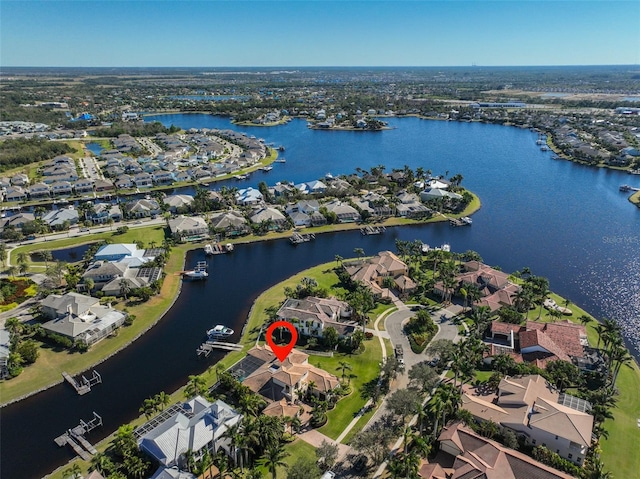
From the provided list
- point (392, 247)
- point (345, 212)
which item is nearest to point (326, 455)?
point (392, 247)

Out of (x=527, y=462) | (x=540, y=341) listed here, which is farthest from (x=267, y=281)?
(x=527, y=462)

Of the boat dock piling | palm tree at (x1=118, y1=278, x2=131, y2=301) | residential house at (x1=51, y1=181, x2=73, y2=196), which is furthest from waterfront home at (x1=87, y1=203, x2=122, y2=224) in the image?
the boat dock piling


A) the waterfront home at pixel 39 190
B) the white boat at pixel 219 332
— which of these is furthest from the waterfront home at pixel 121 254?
the waterfront home at pixel 39 190

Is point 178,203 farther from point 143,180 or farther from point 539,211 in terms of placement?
point 539,211

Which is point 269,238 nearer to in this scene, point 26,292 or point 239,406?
point 26,292

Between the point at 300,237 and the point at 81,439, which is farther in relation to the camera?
the point at 300,237

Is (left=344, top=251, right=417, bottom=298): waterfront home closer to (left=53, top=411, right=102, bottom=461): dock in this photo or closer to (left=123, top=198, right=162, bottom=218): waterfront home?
(left=53, top=411, right=102, bottom=461): dock

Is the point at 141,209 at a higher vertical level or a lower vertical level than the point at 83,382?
higher
